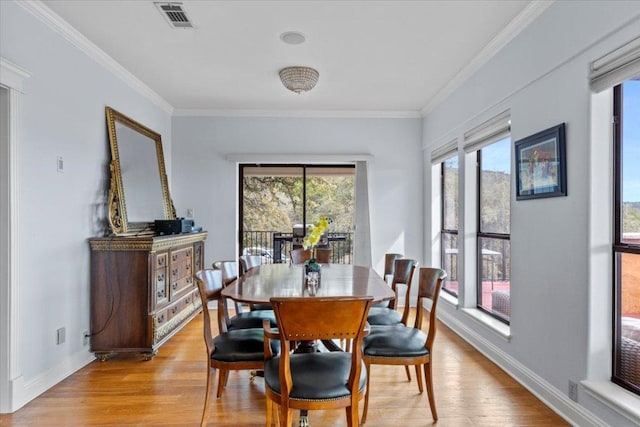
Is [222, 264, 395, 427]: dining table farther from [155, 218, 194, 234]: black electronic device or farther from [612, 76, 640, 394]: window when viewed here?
[155, 218, 194, 234]: black electronic device

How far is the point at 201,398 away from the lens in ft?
9.46

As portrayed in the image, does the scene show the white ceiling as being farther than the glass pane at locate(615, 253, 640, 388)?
Yes

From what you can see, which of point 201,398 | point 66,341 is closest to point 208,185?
point 66,341

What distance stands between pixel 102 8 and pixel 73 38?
2.03 ft

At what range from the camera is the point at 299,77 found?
3.98m

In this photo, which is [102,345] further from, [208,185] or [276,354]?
[208,185]

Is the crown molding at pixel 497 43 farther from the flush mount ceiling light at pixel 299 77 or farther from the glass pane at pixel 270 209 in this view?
the glass pane at pixel 270 209

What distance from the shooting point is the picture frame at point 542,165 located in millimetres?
2613

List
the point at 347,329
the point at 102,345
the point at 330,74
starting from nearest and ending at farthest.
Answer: the point at 347,329 → the point at 102,345 → the point at 330,74

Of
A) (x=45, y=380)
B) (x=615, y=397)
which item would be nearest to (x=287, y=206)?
(x=45, y=380)

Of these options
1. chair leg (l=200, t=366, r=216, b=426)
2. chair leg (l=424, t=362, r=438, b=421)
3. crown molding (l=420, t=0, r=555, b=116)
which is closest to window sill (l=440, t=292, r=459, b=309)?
chair leg (l=424, t=362, r=438, b=421)

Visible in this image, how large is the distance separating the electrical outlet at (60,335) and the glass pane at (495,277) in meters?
3.73

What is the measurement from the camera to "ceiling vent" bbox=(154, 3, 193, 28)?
290cm

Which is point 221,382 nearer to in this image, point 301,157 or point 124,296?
point 124,296
